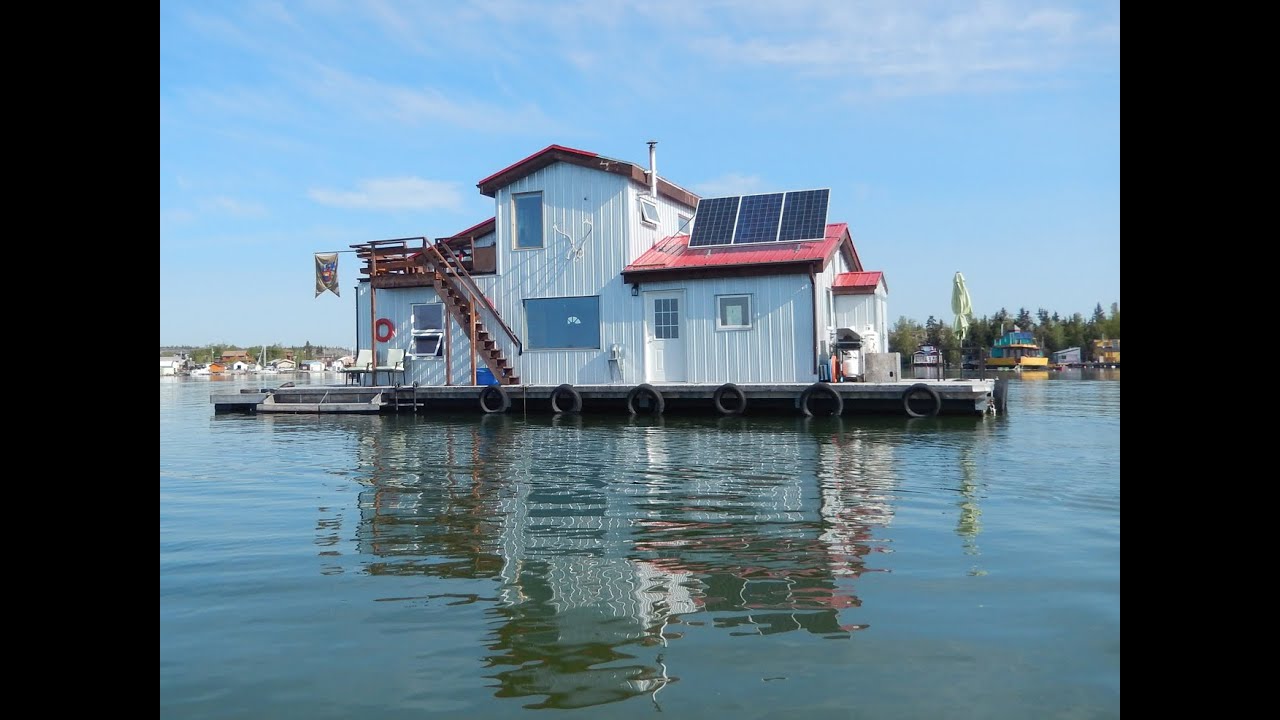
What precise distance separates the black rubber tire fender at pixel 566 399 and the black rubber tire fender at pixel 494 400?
4.41ft

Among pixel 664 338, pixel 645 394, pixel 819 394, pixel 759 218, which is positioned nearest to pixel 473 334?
pixel 664 338

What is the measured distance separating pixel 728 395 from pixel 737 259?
3.67 metres

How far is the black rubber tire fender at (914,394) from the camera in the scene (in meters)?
19.5

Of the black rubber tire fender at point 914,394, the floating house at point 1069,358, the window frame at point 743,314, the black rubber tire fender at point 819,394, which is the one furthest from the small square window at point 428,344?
the floating house at point 1069,358

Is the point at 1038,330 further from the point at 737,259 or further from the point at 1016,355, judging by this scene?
the point at 737,259

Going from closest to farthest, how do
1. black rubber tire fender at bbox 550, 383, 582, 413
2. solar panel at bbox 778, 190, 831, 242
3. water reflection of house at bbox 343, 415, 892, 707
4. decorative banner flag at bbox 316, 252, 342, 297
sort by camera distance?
water reflection of house at bbox 343, 415, 892, 707 → solar panel at bbox 778, 190, 831, 242 → black rubber tire fender at bbox 550, 383, 582, 413 → decorative banner flag at bbox 316, 252, 342, 297

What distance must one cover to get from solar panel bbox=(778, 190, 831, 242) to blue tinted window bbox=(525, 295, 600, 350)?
17.6ft

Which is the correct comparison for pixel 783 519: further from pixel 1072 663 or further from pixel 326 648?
pixel 326 648

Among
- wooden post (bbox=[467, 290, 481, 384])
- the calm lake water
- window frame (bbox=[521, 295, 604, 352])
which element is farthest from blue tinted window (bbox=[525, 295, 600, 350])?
the calm lake water

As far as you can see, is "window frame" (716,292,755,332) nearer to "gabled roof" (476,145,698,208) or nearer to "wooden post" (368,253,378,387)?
"gabled roof" (476,145,698,208)

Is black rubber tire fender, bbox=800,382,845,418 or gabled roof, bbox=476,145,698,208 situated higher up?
gabled roof, bbox=476,145,698,208

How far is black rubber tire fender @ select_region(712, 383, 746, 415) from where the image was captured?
20719 millimetres

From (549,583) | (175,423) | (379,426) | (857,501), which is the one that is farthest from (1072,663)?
(175,423)

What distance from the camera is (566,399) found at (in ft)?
73.8
